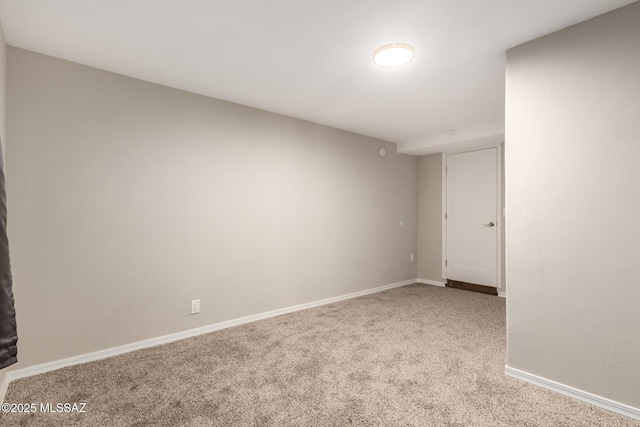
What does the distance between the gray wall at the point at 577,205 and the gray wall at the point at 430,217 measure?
123 inches

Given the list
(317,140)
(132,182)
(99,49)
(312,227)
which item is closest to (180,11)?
(99,49)

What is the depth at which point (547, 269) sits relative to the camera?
206cm

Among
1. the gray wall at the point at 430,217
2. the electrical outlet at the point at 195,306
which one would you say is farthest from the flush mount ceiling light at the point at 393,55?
the gray wall at the point at 430,217

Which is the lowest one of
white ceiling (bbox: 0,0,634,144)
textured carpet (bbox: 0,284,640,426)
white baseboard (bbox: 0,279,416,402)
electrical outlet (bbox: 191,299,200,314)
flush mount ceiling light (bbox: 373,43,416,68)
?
textured carpet (bbox: 0,284,640,426)

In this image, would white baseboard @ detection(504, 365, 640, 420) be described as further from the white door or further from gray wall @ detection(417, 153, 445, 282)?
gray wall @ detection(417, 153, 445, 282)

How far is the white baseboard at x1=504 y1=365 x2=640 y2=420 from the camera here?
1.77m

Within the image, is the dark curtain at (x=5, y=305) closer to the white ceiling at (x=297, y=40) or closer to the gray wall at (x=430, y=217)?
the white ceiling at (x=297, y=40)

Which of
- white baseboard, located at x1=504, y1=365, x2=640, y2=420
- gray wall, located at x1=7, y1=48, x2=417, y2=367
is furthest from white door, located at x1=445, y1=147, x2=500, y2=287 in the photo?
white baseboard, located at x1=504, y1=365, x2=640, y2=420

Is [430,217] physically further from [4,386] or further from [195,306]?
[4,386]

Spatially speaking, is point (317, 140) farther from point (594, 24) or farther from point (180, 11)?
point (594, 24)

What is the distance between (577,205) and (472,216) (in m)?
3.03

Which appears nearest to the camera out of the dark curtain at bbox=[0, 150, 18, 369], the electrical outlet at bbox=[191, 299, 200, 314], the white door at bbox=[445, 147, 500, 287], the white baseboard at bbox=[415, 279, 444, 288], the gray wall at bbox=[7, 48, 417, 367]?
the dark curtain at bbox=[0, 150, 18, 369]

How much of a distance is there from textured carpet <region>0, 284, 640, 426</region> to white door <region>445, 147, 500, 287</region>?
177 cm

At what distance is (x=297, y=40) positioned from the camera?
2.16m
